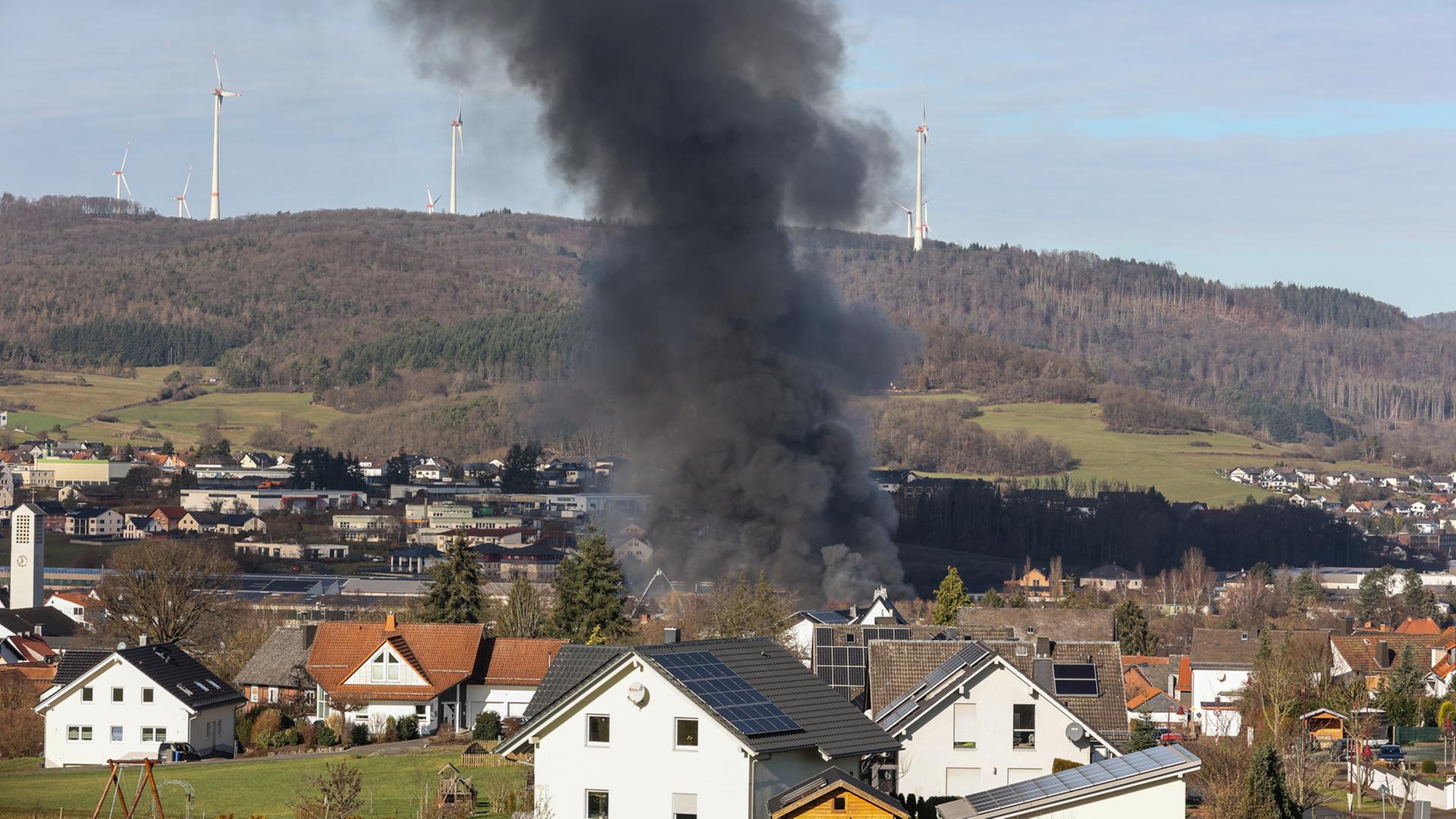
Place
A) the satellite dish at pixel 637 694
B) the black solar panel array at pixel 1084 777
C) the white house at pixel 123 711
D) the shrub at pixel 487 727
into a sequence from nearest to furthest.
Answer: the black solar panel array at pixel 1084 777 → the satellite dish at pixel 637 694 → the shrub at pixel 487 727 → the white house at pixel 123 711

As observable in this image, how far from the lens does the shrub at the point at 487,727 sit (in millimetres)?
39250

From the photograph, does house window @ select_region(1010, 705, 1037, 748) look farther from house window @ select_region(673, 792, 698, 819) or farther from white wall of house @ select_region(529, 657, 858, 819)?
house window @ select_region(673, 792, 698, 819)

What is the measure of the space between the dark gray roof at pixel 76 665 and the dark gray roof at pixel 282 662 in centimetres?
394

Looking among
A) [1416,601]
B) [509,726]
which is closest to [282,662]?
[509,726]

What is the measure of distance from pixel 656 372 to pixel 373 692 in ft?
138

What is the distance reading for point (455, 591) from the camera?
168 ft

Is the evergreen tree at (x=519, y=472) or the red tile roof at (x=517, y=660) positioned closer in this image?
the red tile roof at (x=517, y=660)

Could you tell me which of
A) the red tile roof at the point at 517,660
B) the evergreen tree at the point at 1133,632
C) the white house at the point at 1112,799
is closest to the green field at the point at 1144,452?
the evergreen tree at the point at 1133,632

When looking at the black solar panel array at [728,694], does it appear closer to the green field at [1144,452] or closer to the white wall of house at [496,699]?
the white wall of house at [496,699]

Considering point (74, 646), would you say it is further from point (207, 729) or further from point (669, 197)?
point (669, 197)

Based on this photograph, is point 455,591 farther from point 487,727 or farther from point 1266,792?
point 1266,792

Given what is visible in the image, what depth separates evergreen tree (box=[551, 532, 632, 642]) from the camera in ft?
157

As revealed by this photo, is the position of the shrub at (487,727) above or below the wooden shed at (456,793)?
below

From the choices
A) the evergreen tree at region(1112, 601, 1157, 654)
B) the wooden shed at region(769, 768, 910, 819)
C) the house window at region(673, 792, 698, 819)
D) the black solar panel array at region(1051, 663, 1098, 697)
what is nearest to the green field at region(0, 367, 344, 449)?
the evergreen tree at region(1112, 601, 1157, 654)
